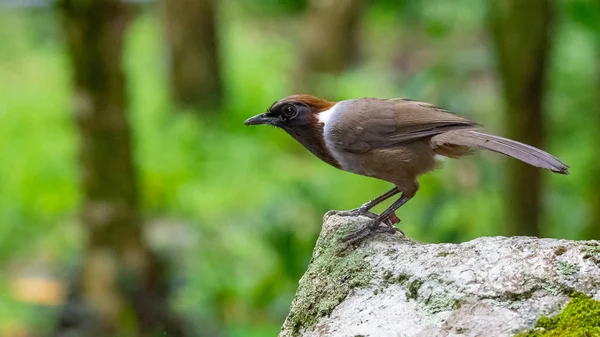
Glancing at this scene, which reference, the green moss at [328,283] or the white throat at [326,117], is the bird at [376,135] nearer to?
the white throat at [326,117]

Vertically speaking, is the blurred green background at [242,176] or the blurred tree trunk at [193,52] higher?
the blurred tree trunk at [193,52]

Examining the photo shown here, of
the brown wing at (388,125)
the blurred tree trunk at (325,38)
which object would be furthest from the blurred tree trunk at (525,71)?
the blurred tree trunk at (325,38)

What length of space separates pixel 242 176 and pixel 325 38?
3.34m

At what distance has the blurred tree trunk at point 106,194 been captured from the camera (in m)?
5.59

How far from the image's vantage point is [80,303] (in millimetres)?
5914

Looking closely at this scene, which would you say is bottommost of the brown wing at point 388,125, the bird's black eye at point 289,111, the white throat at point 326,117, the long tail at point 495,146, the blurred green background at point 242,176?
the blurred green background at point 242,176

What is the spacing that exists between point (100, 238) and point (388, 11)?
9925 mm

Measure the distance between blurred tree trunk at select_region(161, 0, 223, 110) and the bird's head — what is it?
7.81m

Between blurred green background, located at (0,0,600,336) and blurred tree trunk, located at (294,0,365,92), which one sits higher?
blurred tree trunk, located at (294,0,365,92)

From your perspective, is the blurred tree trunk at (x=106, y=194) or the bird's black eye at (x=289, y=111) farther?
the blurred tree trunk at (x=106, y=194)

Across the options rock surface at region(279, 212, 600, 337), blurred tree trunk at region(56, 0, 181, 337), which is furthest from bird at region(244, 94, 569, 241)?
blurred tree trunk at region(56, 0, 181, 337)

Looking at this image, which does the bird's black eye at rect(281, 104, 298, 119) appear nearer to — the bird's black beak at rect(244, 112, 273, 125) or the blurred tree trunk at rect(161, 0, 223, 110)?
the bird's black beak at rect(244, 112, 273, 125)

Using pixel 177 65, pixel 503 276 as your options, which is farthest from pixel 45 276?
pixel 503 276

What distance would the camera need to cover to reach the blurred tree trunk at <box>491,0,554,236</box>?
190 inches
